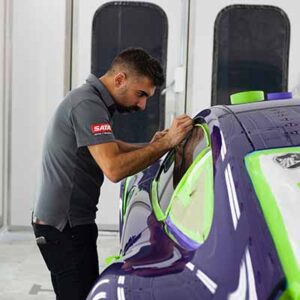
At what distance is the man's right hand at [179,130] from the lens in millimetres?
2596

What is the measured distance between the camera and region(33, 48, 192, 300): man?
2598 millimetres

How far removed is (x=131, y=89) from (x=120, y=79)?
6 centimetres

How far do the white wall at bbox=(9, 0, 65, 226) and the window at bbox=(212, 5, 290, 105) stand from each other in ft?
4.59

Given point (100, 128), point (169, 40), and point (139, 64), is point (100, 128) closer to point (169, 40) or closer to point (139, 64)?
point (139, 64)

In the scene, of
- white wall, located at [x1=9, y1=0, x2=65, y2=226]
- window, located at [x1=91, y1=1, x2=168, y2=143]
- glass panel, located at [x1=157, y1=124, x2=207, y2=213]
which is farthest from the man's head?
white wall, located at [x1=9, y1=0, x2=65, y2=226]

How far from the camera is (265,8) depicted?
5.37 m

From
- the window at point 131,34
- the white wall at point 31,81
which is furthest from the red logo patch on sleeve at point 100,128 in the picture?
the white wall at point 31,81

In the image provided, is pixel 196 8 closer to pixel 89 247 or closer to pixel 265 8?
pixel 265 8

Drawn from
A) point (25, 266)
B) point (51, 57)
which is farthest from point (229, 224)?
point (51, 57)

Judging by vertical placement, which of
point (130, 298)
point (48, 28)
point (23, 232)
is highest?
point (48, 28)

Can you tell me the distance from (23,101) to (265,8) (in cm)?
229

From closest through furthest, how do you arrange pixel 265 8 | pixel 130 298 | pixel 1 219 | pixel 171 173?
1. pixel 130 298
2. pixel 171 173
3. pixel 265 8
4. pixel 1 219

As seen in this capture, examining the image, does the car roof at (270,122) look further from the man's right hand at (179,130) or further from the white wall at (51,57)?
→ the white wall at (51,57)

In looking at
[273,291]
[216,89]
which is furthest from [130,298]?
[216,89]
